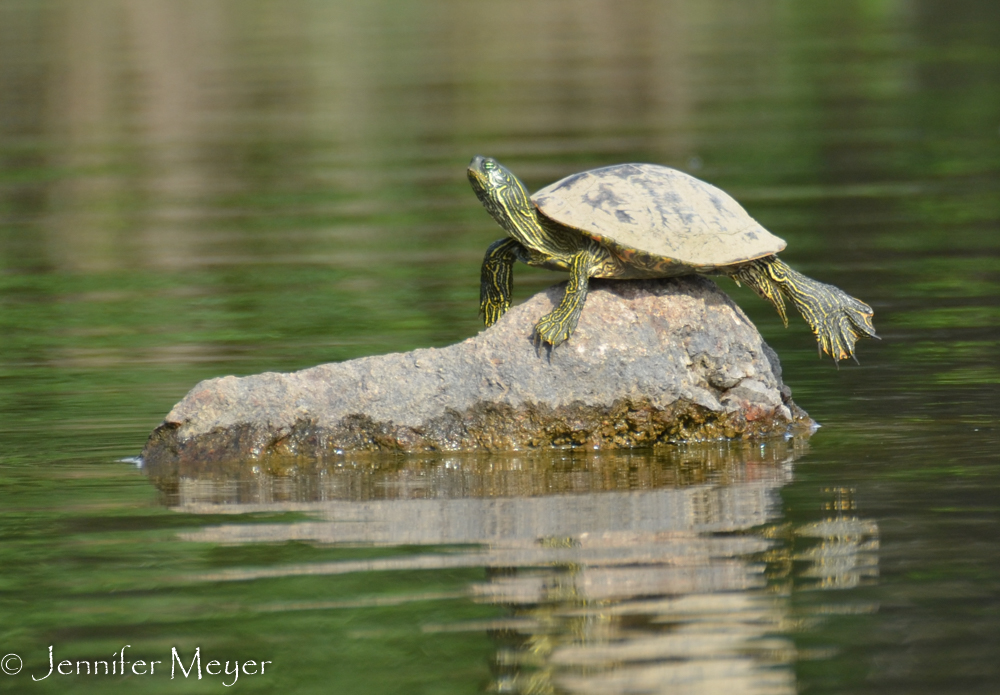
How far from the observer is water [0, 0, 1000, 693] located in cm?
395

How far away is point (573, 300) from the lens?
6.12 m

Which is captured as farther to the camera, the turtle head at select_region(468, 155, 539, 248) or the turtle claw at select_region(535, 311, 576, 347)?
the turtle head at select_region(468, 155, 539, 248)

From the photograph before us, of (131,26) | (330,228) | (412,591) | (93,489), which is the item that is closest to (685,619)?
(412,591)

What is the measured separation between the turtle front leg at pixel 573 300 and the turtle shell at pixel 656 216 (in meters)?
0.12

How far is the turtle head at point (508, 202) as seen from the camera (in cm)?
630

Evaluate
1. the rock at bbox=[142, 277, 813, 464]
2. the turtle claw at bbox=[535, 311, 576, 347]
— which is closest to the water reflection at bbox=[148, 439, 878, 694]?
the rock at bbox=[142, 277, 813, 464]

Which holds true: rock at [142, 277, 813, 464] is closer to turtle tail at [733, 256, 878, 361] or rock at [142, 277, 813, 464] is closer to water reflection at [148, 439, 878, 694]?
water reflection at [148, 439, 878, 694]

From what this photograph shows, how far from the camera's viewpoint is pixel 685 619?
3980 millimetres

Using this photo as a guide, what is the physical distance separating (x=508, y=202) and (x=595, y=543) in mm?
2067
